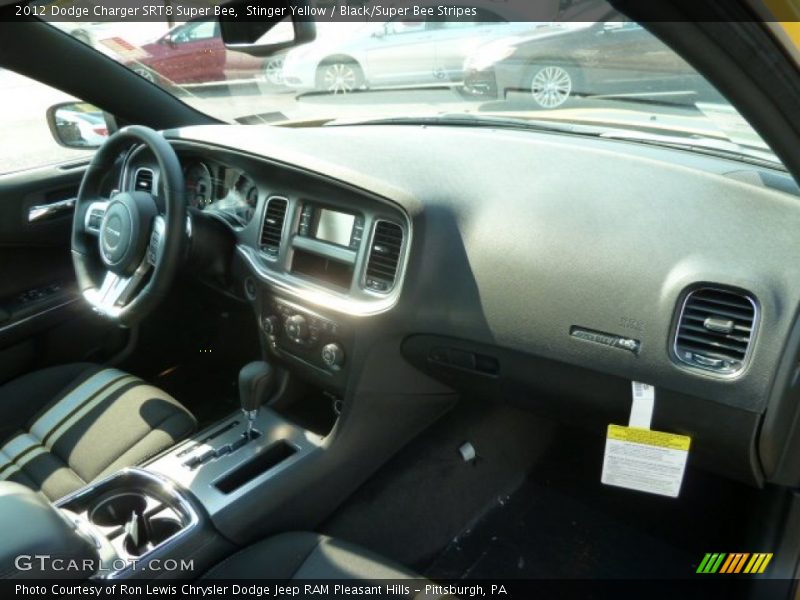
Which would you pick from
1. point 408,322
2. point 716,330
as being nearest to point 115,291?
point 408,322

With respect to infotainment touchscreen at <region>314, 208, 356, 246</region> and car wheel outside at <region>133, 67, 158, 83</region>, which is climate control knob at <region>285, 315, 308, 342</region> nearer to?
infotainment touchscreen at <region>314, 208, 356, 246</region>

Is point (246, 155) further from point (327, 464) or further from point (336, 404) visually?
point (327, 464)

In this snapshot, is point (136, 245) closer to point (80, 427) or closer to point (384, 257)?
point (80, 427)

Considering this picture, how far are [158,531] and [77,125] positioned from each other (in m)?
1.97

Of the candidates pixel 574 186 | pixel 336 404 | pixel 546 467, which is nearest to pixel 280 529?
pixel 336 404

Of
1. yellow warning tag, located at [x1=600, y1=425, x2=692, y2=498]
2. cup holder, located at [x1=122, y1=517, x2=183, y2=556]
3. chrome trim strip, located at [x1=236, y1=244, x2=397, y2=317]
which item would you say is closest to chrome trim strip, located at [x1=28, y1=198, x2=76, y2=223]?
chrome trim strip, located at [x1=236, y1=244, x2=397, y2=317]

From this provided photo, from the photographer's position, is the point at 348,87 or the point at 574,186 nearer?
the point at 574,186

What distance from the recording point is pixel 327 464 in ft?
7.06

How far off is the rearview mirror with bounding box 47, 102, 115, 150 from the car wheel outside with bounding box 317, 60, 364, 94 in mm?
917

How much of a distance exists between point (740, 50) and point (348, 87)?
7.47 feet

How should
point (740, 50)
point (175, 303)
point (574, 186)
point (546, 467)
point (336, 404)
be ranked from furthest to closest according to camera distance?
point (175, 303)
point (546, 467)
point (336, 404)
point (574, 186)
point (740, 50)

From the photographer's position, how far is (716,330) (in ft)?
5.18

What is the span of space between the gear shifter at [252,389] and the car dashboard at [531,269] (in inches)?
5.4

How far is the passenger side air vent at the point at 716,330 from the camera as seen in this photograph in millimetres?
1545
